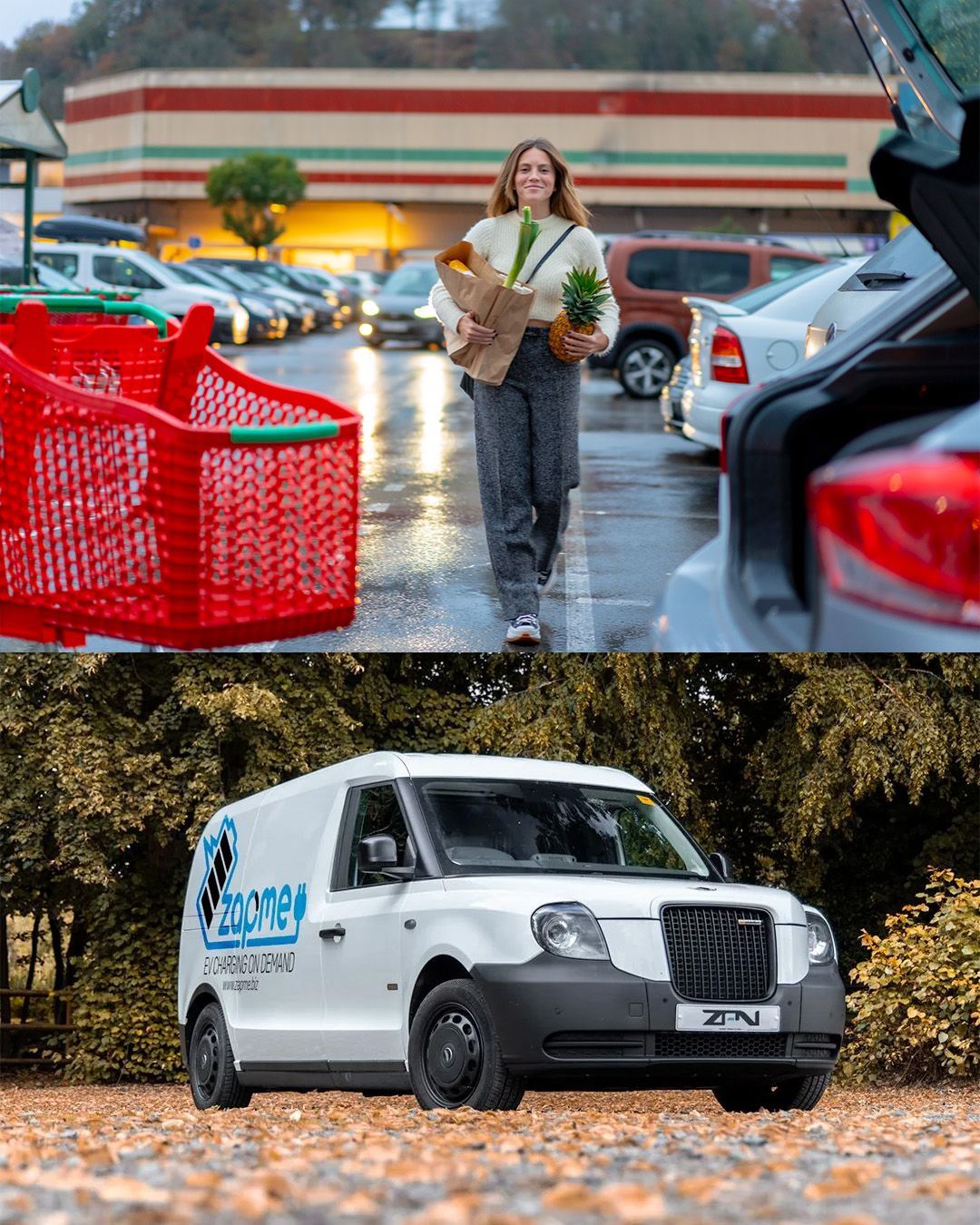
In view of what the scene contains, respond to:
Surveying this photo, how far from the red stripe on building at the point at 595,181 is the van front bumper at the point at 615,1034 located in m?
64.4

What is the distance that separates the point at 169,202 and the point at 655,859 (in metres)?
67.4

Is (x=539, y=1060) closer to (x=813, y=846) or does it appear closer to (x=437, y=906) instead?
(x=437, y=906)

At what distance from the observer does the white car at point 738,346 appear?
13023 mm

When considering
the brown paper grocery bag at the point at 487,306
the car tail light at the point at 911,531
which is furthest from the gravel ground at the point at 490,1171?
the brown paper grocery bag at the point at 487,306

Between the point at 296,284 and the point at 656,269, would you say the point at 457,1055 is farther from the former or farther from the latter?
the point at 296,284

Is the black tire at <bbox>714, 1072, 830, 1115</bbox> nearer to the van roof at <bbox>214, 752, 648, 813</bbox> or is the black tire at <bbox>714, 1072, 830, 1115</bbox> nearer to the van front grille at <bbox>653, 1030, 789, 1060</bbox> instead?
the van front grille at <bbox>653, 1030, 789, 1060</bbox>

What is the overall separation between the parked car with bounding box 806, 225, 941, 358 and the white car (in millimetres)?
6386

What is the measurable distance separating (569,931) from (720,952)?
0.84m

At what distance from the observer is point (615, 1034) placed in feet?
23.7

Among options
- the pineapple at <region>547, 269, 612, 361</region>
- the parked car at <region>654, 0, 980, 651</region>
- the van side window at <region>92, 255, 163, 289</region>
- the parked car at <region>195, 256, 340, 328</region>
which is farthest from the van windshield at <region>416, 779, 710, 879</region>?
the parked car at <region>195, 256, 340, 328</region>

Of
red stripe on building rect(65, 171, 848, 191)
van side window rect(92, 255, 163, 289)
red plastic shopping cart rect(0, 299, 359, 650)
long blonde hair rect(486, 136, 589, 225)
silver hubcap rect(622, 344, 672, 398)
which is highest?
red stripe on building rect(65, 171, 848, 191)

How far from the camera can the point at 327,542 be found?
6531 millimetres

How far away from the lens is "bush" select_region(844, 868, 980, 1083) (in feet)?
42.8

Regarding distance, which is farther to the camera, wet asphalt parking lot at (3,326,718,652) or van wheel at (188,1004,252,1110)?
van wheel at (188,1004,252,1110)
